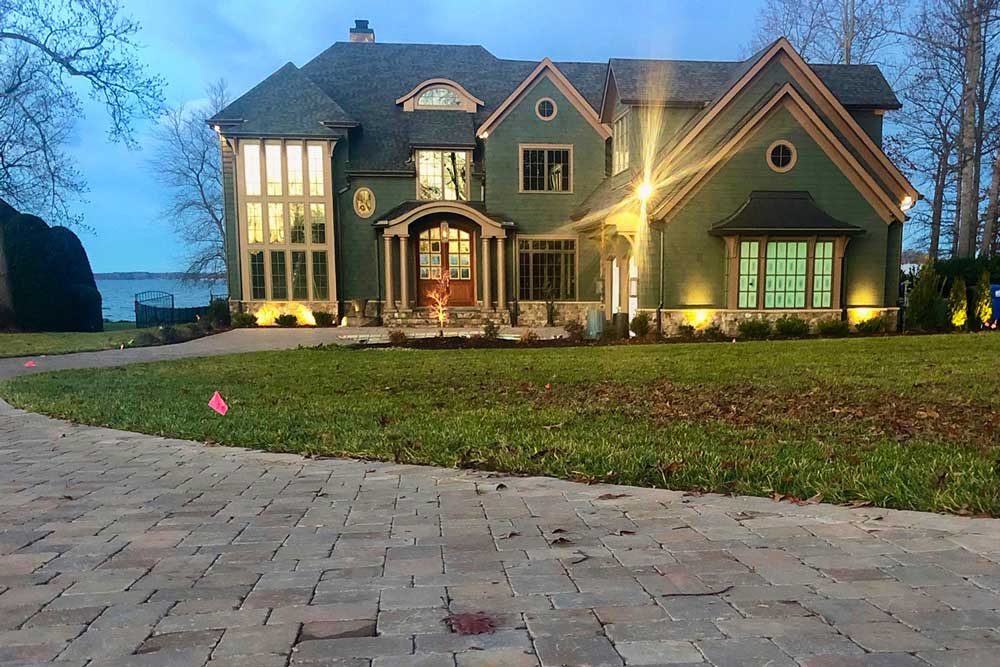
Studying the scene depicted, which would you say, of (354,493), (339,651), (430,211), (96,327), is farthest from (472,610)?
(96,327)

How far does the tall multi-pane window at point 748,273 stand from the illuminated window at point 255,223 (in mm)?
15256

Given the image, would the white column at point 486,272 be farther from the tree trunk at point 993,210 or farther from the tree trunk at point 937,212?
the tree trunk at point 937,212

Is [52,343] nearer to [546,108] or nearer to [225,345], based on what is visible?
[225,345]

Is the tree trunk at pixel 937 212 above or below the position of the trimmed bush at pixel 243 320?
above

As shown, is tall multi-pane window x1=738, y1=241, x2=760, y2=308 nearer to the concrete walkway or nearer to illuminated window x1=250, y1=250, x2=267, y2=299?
the concrete walkway

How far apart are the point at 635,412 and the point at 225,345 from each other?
12413 mm

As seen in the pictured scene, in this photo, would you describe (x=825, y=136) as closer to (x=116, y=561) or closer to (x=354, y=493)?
(x=354, y=493)

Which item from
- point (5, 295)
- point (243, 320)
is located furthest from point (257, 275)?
point (5, 295)

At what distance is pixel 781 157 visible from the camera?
1566 cm

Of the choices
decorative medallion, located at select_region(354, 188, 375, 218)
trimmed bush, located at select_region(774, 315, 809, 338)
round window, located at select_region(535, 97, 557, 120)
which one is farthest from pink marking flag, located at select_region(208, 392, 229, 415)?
round window, located at select_region(535, 97, 557, 120)

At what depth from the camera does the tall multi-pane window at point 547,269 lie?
68.5ft

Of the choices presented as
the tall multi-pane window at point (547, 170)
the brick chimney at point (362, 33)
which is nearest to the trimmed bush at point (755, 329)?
the tall multi-pane window at point (547, 170)

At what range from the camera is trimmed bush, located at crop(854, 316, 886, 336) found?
49.9 ft

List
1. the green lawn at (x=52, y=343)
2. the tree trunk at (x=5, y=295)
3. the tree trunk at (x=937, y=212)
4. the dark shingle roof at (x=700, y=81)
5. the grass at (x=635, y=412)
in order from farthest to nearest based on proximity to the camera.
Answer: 1. the tree trunk at (x=937, y=212)
2. the tree trunk at (x=5, y=295)
3. the dark shingle roof at (x=700, y=81)
4. the green lawn at (x=52, y=343)
5. the grass at (x=635, y=412)
